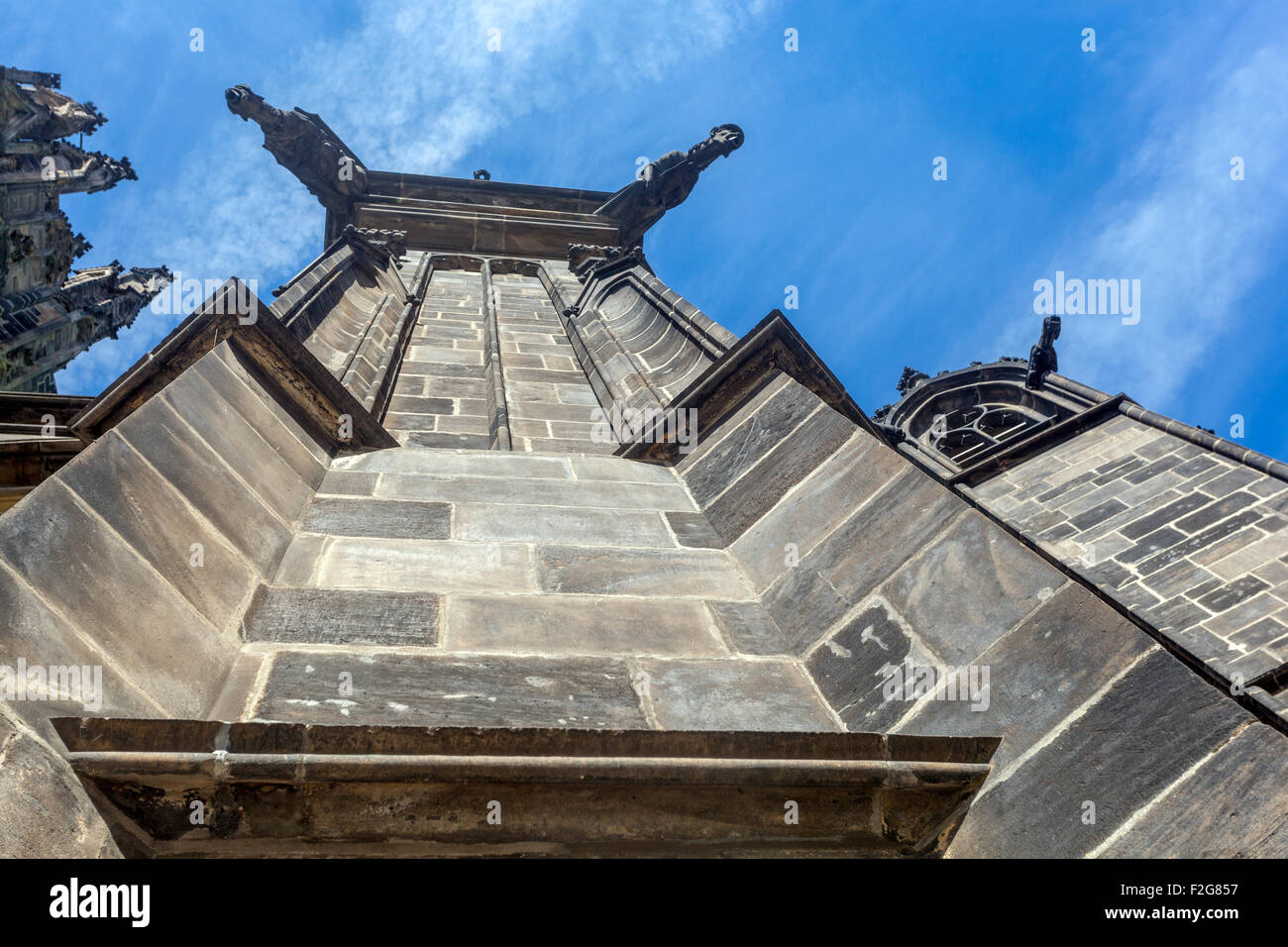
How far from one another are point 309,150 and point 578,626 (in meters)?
12.3

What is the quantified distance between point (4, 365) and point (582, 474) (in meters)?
29.3

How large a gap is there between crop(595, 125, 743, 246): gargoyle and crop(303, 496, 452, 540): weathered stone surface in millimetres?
11025

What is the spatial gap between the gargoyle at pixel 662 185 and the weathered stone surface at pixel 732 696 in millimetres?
12093

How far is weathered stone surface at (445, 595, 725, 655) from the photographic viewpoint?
2840 mm

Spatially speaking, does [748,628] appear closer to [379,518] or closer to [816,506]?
[816,506]

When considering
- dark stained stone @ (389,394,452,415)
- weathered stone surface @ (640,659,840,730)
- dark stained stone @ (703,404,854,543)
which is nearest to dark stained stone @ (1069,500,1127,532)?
dark stained stone @ (389,394,452,415)

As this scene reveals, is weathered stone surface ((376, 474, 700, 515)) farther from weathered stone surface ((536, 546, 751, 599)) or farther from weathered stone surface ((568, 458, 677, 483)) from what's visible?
weathered stone surface ((536, 546, 751, 599))

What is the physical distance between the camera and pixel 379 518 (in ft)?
12.2

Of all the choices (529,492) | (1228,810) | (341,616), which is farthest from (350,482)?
(1228,810)
